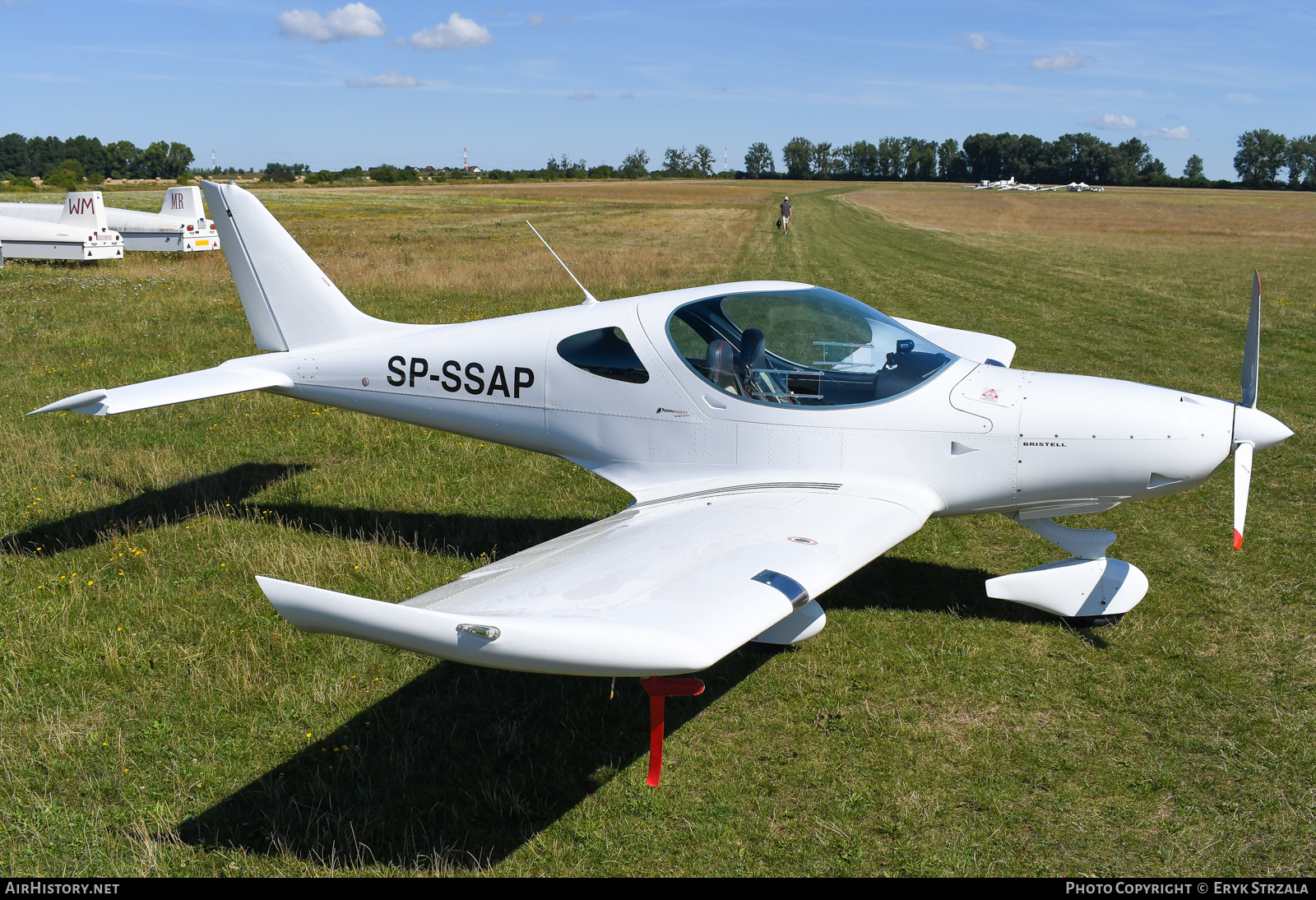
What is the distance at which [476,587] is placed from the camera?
4.21 meters

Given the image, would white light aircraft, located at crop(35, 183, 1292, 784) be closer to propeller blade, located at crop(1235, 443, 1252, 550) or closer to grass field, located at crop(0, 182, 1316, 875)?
propeller blade, located at crop(1235, 443, 1252, 550)

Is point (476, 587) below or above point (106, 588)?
above

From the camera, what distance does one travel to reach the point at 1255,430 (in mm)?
5258

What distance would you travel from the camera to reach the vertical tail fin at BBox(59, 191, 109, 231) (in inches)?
981

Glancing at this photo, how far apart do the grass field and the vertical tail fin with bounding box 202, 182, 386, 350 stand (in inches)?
69.3

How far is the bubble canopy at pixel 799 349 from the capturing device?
5.79 m

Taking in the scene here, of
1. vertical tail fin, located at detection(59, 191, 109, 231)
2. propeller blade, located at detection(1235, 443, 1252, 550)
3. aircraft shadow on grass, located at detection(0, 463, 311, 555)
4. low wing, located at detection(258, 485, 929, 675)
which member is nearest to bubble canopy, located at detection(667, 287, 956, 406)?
low wing, located at detection(258, 485, 929, 675)

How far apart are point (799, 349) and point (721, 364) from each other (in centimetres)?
57

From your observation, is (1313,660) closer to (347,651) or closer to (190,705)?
(347,651)

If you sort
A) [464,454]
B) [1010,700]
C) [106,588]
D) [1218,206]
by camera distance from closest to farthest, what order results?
[1010,700] < [106,588] < [464,454] < [1218,206]

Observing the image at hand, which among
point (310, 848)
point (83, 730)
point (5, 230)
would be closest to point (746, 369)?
point (310, 848)

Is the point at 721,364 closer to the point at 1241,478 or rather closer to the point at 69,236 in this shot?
the point at 1241,478

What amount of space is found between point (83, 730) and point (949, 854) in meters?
4.66

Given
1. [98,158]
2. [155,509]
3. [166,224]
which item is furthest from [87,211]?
[98,158]
